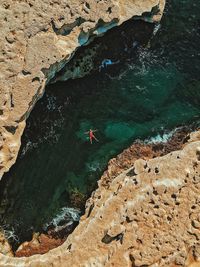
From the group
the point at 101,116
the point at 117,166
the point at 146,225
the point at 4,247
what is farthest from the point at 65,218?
the point at 101,116

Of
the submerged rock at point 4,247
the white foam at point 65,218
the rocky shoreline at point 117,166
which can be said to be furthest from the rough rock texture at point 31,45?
the rocky shoreline at point 117,166

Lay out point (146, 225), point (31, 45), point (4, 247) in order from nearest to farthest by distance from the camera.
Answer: point (31, 45) < point (146, 225) < point (4, 247)

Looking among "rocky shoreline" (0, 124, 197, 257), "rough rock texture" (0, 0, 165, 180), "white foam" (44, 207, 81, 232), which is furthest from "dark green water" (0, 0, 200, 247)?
"rough rock texture" (0, 0, 165, 180)

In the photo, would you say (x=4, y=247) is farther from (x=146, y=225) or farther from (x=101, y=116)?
(x=101, y=116)

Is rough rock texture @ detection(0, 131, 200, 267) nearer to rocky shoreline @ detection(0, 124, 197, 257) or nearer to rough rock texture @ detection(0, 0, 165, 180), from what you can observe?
rocky shoreline @ detection(0, 124, 197, 257)

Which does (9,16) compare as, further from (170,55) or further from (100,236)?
(100,236)

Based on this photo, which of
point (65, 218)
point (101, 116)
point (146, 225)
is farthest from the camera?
point (101, 116)
